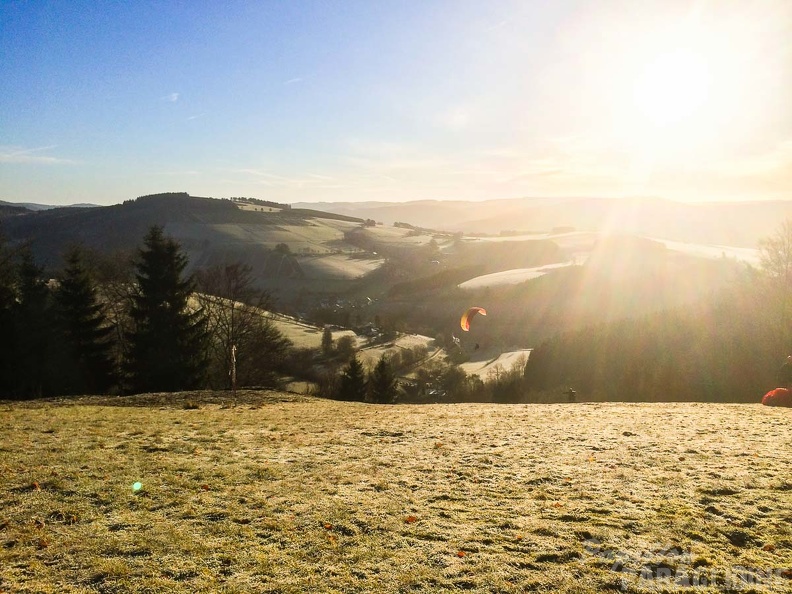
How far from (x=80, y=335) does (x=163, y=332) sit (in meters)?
8.26

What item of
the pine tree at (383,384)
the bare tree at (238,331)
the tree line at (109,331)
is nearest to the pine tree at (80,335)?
the tree line at (109,331)

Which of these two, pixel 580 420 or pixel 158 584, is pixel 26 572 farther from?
pixel 580 420

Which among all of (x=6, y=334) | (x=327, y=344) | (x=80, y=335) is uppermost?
(x=6, y=334)

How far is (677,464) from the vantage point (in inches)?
443

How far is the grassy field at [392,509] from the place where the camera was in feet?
20.9

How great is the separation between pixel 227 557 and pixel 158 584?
961mm

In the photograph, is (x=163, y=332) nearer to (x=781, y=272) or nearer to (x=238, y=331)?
A: (x=238, y=331)

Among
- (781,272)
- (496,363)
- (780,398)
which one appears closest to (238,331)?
(780,398)

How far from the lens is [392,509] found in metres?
8.78

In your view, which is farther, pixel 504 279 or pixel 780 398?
pixel 504 279

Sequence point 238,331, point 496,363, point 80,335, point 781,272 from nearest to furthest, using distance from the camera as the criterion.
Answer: point 80,335, point 781,272, point 238,331, point 496,363

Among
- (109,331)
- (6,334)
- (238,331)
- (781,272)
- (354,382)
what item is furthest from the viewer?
(354,382)

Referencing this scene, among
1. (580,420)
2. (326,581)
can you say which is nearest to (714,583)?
(326,581)

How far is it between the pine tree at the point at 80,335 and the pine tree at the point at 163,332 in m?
3.99
